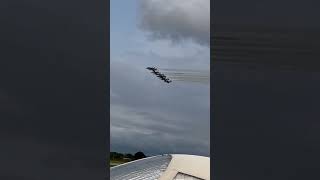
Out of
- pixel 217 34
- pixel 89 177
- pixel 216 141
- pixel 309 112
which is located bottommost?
pixel 89 177

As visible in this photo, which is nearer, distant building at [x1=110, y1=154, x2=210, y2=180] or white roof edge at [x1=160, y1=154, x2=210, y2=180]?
white roof edge at [x1=160, y1=154, x2=210, y2=180]

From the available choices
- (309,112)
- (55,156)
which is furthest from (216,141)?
(55,156)

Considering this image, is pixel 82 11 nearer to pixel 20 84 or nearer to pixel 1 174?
pixel 20 84

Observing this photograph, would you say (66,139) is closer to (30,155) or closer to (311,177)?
(30,155)

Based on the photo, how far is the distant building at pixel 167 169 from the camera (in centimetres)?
1952

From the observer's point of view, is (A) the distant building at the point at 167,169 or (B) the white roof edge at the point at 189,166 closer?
(B) the white roof edge at the point at 189,166

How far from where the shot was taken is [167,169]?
67.4 feet

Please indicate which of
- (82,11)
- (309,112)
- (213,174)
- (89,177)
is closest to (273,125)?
(309,112)

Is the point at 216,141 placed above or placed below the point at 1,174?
above

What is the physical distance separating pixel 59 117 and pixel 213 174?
1236mm

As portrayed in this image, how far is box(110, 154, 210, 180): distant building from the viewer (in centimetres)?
1952

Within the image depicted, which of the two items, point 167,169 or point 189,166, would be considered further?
Result: point 167,169

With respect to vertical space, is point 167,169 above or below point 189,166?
below

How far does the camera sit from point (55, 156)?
3551 millimetres
